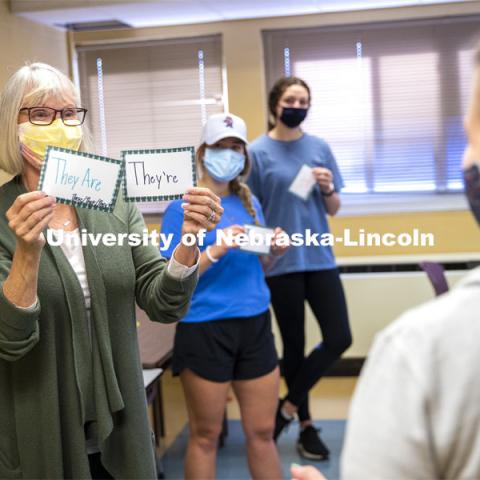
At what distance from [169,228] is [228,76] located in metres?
2.66

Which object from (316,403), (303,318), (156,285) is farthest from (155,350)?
(156,285)

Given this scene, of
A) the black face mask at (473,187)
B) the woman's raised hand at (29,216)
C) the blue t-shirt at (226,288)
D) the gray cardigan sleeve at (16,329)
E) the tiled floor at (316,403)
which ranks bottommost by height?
the tiled floor at (316,403)

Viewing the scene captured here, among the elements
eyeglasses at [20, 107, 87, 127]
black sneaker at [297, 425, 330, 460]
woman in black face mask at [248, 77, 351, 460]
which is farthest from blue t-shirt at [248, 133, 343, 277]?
eyeglasses at [20, 107, 87, 127]

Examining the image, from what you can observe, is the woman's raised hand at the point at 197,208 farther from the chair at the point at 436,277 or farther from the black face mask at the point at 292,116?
the chair at the point at 436,277

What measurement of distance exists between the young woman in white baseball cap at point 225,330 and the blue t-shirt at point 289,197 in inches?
25.6

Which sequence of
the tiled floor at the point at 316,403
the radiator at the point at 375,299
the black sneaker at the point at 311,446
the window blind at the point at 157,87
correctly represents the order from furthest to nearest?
1. the window blind at the point at 157,87
2. the radiator at the point at 375,299
3. the tiled floor at the point at 316,403
4. the black sneaker at the point at 311,446

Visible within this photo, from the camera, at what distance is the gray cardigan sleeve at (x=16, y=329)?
1.45 m

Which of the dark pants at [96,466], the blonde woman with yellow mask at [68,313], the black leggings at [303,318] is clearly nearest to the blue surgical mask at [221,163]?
the blonde woman with yellow mask at [68,313]

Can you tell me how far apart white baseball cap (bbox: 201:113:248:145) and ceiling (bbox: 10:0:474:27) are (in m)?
1.74

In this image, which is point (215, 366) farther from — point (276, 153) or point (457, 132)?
point (457, 132)

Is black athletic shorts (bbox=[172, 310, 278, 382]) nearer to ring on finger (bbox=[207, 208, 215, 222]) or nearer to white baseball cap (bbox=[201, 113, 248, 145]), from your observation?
white baseball cap (bbox=[201, 113, 248, 145])

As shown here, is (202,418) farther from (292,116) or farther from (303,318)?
(292,116)

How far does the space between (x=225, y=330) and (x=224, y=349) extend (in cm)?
6

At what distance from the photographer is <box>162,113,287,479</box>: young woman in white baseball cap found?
246cm
